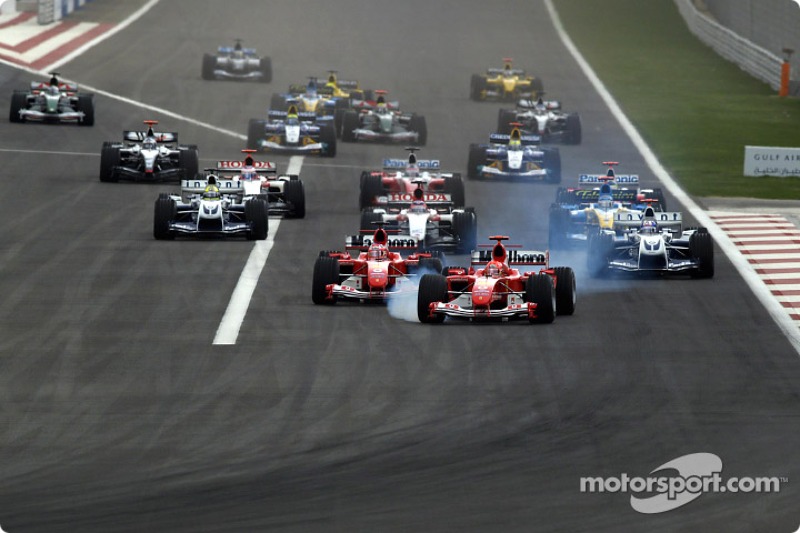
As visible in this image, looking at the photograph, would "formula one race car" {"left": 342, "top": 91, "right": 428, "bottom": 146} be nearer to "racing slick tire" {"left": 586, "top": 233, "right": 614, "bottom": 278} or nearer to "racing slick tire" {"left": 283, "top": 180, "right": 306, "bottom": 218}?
"racing slick tire" {"left": 283, "top": 180, "right": 306, "bottom": 218}

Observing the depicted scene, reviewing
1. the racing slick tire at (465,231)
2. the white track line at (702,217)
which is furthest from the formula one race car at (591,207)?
the white track line at (702,217)

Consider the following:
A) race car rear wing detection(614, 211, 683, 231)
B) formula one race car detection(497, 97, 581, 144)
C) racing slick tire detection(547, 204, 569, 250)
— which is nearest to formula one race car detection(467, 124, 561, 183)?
formula one race car detection(497, 97, 581, 144)

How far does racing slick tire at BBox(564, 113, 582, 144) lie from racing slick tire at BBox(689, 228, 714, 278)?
2032cm

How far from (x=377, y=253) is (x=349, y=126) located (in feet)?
71.0

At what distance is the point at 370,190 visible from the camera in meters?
37.7

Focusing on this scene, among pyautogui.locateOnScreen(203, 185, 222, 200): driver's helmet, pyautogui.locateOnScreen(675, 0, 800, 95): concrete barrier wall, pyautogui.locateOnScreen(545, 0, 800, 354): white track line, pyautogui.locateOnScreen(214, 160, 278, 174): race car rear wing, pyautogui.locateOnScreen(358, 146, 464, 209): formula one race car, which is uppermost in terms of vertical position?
pyautogui.locateOnScreen(675, 0, 800, 95): concrete barrier wall

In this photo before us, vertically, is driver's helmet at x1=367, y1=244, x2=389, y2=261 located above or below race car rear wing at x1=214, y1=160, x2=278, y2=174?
below

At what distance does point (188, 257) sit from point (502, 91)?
97.5 ft

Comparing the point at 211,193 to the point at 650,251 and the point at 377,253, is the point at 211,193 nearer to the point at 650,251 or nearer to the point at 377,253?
the point at 377,253

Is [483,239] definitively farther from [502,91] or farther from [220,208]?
[502,91]

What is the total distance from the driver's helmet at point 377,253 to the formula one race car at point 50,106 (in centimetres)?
2307

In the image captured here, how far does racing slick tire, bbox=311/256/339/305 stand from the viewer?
27.8m

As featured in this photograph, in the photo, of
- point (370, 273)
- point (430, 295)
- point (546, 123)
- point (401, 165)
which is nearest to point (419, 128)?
point (546, 123)

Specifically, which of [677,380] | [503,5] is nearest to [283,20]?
[503,5]
